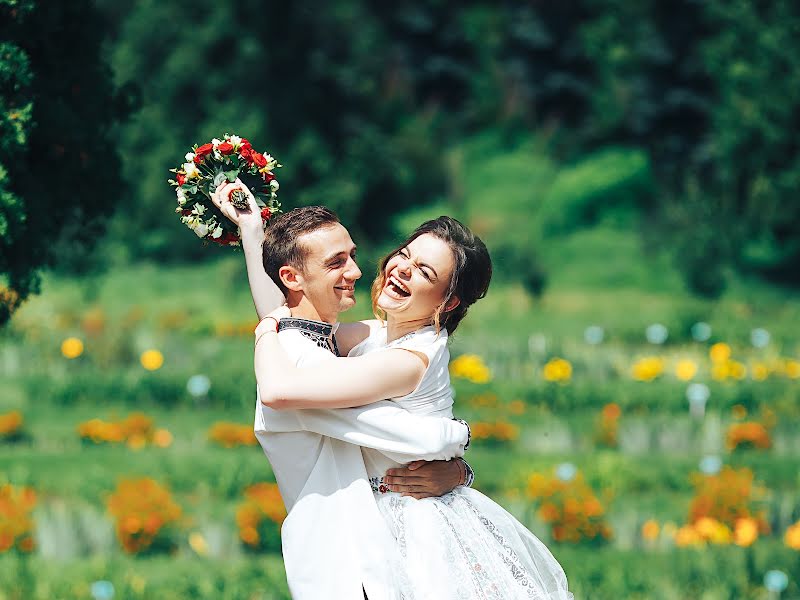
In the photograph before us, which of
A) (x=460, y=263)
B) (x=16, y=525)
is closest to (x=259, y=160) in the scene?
(x=460, y=263)

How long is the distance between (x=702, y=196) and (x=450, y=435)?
15.4 meters

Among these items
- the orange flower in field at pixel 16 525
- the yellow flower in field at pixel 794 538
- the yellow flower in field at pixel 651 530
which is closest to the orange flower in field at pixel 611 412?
the yellow flower in field at pixel 651 530

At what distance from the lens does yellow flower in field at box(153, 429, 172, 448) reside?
8344 mm

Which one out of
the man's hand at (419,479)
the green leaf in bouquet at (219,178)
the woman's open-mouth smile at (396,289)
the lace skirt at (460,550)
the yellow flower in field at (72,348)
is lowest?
the lace skirt at (460,550)

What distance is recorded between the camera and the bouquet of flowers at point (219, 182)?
2939 mm

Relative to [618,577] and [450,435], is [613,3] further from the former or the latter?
[450,435]

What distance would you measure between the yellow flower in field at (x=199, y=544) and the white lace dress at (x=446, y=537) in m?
3.29

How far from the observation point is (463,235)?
9.34 feet

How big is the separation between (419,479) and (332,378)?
383 millimetres

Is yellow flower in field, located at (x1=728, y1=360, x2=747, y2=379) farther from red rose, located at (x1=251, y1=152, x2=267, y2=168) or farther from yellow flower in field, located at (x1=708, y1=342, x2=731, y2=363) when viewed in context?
red rose, located at (x1=251, y1=152, x2=267, y2=168)

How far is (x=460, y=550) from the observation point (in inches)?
108

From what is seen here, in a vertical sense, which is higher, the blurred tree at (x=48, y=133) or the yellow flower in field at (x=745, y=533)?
the blurred tree at (x=48, y=133)

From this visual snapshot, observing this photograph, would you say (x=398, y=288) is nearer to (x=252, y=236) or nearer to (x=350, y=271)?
(x=350, y=271)

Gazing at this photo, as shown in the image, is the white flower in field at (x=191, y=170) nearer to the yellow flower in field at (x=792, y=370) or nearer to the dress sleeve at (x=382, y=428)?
the dress sleeve at (x=382, y=428)
